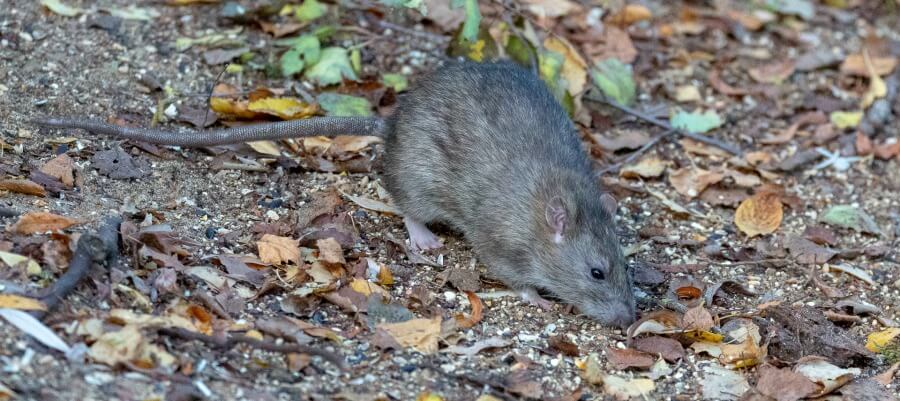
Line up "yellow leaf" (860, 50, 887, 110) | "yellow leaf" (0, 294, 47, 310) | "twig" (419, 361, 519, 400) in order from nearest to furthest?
"yellow leaf" (0, 294, 47, 310) → "twig" (419, 361, 519, 400) → "yellow leaf" (860, 50, 887, 110)

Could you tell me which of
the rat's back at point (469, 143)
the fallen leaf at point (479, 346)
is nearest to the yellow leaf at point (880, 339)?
the rat's back at point (469, 143)

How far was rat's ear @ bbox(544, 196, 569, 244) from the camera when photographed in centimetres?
592

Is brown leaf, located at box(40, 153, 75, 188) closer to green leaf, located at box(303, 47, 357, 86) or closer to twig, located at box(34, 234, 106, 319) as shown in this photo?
twig, located at box(34, 234, 106, 319)

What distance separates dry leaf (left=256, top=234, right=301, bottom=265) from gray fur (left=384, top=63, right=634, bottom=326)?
0.91m

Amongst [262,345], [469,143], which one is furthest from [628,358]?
[262,345]

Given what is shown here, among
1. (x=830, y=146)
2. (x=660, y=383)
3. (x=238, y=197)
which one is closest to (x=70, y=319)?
(x=238, y=197)

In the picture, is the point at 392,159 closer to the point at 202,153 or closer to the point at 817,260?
the point at 202,153

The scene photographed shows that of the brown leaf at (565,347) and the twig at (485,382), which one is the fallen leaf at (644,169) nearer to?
the brown leaf at (565,347)

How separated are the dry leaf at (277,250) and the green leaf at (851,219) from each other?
3.55 meters

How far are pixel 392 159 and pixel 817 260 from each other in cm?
261

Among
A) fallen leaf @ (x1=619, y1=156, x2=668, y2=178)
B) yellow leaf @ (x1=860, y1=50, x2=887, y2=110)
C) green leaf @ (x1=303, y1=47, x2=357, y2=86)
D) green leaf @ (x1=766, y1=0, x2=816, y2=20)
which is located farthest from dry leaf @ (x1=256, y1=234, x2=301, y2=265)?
green leaf @ (x1=766, y1=0, x2=816, y2=20)

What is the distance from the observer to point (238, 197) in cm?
632

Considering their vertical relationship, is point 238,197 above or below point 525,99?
below

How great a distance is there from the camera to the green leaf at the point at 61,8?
7.39 meters
